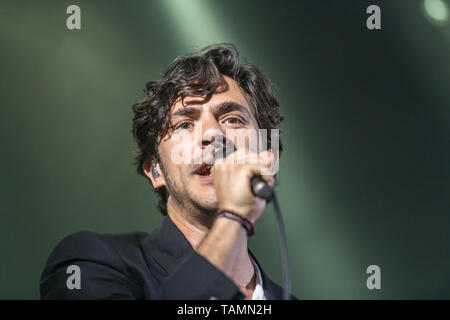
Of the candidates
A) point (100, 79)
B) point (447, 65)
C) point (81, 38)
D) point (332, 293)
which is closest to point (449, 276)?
point (332, 293)

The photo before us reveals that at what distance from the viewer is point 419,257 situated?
2824 mm

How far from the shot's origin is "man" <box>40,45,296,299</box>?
104 centimetres

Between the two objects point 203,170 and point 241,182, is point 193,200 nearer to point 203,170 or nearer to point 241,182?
point 203,170

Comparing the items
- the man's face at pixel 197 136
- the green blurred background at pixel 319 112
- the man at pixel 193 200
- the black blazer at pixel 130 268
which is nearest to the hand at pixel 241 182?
the man at pixel 193 200

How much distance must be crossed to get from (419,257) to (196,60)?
178cm

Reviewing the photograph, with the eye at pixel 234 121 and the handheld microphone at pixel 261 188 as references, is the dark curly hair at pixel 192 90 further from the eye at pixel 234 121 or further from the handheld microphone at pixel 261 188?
the handheld microphone at pixel 261 188

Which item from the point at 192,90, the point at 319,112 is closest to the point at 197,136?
the point at 192,90

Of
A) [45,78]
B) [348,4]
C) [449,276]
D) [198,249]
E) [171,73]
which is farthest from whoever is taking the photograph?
[449,276]

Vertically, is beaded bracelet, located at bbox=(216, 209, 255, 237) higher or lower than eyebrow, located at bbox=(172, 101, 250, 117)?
lower

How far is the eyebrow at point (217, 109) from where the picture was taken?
5.22ft

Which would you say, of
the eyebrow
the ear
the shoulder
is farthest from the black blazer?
the eyebrow

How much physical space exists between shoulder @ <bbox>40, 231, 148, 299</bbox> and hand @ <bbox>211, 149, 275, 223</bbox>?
363 mm

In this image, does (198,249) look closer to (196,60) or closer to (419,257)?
(196,60)

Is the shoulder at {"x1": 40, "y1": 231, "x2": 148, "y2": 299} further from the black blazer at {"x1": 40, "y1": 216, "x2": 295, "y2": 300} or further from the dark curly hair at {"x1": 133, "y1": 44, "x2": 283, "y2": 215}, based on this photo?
the dark curly hair at {"x1": 133, "y1": 44, "x2": 283, "y2": 215}
